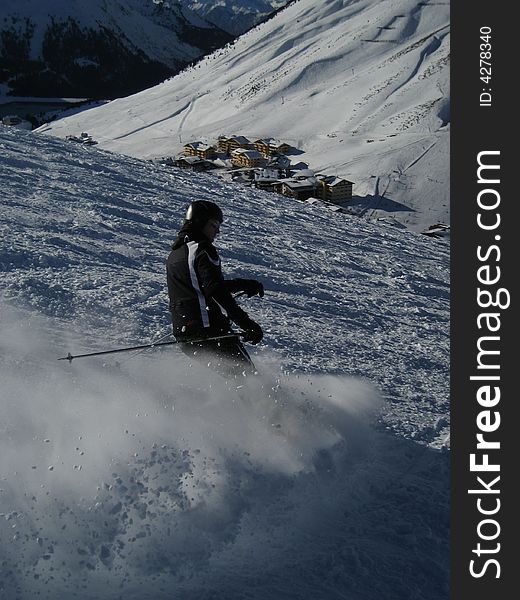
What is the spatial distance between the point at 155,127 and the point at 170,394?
101742 millimetres

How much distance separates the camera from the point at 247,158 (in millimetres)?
74750

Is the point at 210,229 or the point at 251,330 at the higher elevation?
the point at 210,229

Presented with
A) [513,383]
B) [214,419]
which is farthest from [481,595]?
[214,419]

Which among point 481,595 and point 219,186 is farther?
point 219,186

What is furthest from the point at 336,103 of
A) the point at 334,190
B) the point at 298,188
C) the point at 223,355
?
the point at 223,355

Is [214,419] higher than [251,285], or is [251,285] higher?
[251,285]

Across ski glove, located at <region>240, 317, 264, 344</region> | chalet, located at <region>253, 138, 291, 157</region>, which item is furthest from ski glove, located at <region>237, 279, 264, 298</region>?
chalet, located at <region>253, 138, 291, 157</region>

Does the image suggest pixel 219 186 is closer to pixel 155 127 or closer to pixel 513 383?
pixel 513 383

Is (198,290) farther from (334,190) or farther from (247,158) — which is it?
(247,158)

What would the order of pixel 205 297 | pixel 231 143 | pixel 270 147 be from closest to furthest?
pixel 205 297, pixel 270 147, pixel 231 143

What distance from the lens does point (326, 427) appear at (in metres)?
6.52

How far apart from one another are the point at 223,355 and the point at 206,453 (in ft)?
3.42

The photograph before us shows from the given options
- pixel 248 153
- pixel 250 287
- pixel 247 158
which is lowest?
pixel 250 287

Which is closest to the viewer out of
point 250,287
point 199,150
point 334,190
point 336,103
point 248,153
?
point 250,287
